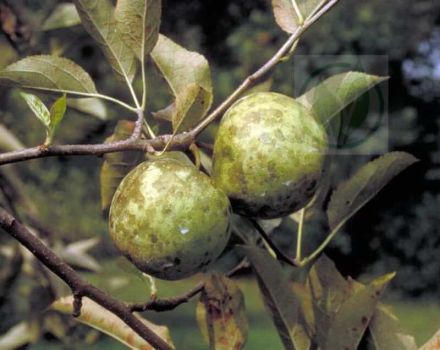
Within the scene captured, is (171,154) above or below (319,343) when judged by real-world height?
above

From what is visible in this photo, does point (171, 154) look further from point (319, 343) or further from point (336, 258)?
point (336, 258)

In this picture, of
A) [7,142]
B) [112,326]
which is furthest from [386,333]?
[7,142]

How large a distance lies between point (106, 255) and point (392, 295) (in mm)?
2745

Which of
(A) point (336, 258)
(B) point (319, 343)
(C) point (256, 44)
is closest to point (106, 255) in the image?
(A) point (336, 258)

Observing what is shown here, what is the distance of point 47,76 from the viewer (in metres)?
0.77

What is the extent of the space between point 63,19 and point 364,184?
961mm

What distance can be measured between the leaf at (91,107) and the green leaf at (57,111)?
0.72 meters

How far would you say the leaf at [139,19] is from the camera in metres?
0.77

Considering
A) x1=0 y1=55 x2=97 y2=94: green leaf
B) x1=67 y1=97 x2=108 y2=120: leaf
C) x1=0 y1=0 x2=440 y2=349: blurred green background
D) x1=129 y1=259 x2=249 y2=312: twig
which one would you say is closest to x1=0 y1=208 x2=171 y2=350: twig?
x1=129 y1=259 x2=249 y2=312: twig

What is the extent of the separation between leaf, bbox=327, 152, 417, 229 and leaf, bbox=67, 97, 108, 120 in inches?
24.3

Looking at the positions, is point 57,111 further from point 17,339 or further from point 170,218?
point 17,339

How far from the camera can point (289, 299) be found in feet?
2.66

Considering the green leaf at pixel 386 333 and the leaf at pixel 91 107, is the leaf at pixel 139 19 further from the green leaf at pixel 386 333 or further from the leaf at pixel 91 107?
the leaf at pixel 91 107

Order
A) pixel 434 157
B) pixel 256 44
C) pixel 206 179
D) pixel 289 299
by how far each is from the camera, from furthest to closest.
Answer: pixel 434 157 < pixel 256 44 < pixel 289 299 < pixel 206 179
